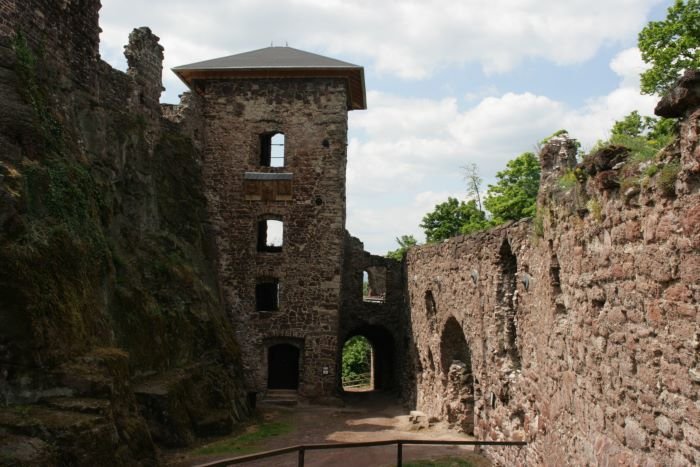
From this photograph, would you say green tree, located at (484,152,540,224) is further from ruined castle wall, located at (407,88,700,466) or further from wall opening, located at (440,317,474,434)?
ruined castle wall, located at (407,88,700,466)

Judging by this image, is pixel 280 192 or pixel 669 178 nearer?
pixel 669 178

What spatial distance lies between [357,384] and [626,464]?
28.3 meters

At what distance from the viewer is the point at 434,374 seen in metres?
17.1

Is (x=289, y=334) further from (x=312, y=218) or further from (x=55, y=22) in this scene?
(x=55, y=22)

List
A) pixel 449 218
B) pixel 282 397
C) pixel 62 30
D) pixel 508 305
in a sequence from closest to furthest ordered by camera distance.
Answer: pixel 508 305
pixel 62 30
pixel 282 397
pixel 449 218

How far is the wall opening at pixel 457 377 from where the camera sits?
14922 millimetres

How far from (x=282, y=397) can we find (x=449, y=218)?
20.5m

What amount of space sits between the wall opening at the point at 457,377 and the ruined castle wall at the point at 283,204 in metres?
5.00

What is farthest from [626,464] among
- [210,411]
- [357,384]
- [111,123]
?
[357,384]

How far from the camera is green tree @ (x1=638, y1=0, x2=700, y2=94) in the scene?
18.9 m

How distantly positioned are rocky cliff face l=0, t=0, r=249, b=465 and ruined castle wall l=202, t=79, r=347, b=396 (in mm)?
1055

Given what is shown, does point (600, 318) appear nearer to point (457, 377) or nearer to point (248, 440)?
point (457, 377)

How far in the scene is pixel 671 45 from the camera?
63.0 feet

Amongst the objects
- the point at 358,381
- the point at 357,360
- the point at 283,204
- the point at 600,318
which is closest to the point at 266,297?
the point at 283,204
